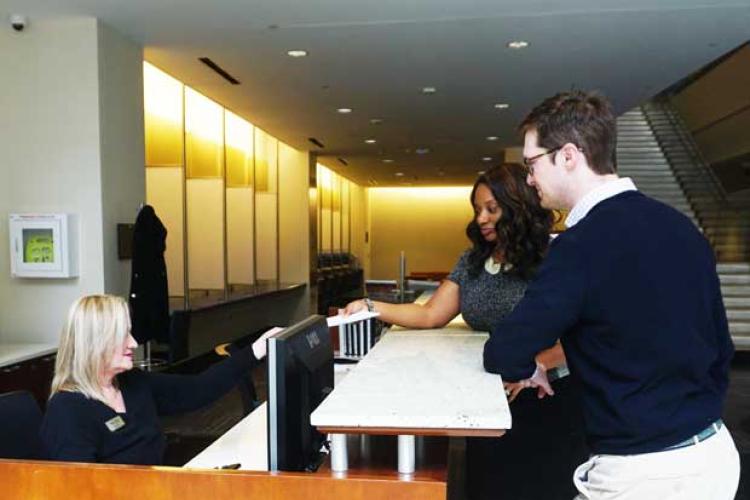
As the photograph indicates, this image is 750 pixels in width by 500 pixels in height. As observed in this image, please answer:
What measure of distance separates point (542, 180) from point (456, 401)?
→ 490 millimetres

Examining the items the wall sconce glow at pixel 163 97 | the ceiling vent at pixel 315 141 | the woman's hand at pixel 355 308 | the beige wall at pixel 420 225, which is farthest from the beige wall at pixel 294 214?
the woman's hand at pixel 355 308

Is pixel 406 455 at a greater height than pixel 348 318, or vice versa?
pixel 348 318

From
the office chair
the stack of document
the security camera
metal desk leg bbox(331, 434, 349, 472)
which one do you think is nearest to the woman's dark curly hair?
the stack of document

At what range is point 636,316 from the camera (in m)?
1.10

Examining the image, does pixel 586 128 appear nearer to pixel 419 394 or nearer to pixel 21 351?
pixel 419 394

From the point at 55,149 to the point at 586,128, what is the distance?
12.8 ft

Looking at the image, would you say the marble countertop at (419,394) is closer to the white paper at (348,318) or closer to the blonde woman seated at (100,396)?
the white paper at (348,318)

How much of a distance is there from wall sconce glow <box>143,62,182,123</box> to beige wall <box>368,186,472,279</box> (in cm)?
1159

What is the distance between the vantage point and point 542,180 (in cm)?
129

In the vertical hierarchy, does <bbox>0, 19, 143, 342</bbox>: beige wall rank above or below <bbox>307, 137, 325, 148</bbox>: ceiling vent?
below

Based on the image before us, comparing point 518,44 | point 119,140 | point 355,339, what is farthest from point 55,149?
point 518,44

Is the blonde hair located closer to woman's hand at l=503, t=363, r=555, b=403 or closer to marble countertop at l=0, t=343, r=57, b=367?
woman's hand at l=503, t=363, r=555, b=403

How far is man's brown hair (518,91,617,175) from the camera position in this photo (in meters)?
1.23

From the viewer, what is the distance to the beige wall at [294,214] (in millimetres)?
10039
